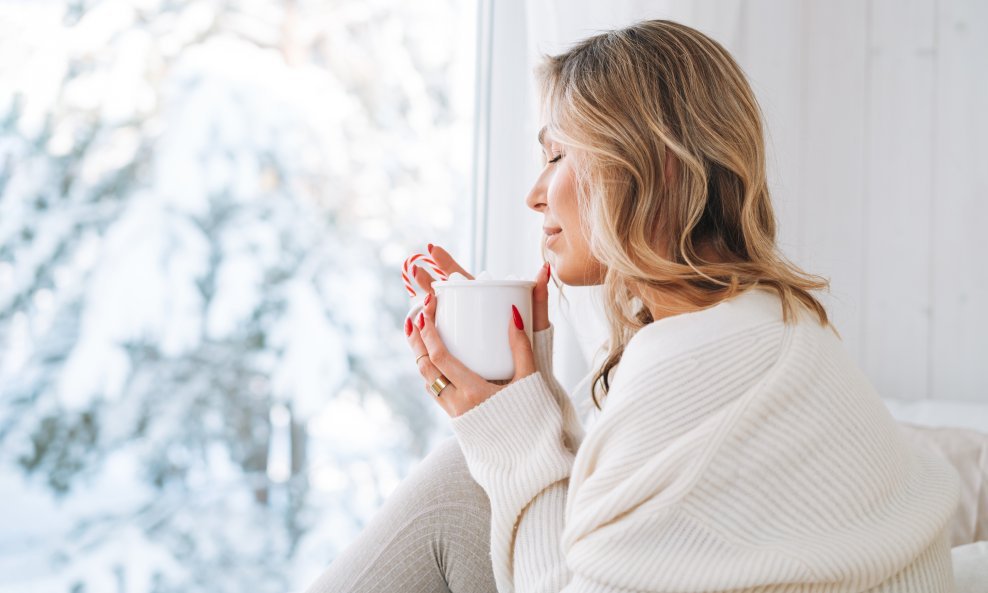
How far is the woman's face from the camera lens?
88 cm

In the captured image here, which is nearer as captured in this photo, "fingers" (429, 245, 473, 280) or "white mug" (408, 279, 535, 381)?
"white mug" (408, 279, 535, 381)

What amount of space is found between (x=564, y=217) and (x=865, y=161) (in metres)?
1.09

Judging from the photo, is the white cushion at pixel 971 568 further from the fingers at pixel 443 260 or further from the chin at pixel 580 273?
the fingers at pixel 443 260

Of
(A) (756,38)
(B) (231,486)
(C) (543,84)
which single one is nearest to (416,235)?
(B) (231,486)

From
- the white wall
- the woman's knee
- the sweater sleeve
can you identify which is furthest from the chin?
the white wall

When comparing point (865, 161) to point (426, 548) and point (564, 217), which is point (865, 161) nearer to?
point (564, 217)

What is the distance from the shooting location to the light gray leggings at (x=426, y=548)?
90 centimetres

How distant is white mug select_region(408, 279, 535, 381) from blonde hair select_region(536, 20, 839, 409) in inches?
4.1

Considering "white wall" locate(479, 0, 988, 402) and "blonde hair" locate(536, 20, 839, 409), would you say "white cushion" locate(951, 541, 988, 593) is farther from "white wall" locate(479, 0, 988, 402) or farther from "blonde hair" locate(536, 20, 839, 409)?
"white wall" locate(479, 0, 988, 402)

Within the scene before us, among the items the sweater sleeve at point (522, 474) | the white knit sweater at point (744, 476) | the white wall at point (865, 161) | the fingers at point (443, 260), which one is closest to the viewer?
→ the white knit sweater at point (744, 476)

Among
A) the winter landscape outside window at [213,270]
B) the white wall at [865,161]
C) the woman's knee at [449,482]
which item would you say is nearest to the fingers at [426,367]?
the woman's knee at [449,482]

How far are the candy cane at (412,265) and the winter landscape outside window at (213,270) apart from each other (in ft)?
1.90

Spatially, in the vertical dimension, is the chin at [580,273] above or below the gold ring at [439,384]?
above

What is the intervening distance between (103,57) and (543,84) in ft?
3.97
